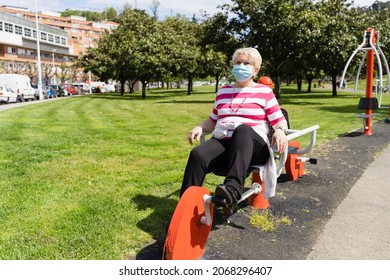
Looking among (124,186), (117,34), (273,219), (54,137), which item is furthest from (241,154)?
(117,34)

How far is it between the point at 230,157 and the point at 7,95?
27104 millimetres

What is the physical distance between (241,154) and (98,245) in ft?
4.57

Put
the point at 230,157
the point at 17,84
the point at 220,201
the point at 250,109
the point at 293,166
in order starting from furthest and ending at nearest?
the point at 17,84
the point at 293,166
the point at 250,109
the point at 230,157
the point at 220,201

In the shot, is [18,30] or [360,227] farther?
[18,30]

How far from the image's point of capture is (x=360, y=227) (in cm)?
393

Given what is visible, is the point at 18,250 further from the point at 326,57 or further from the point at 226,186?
the point at 326,57

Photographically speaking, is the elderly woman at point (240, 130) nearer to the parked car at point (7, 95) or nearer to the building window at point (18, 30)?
the parked car at point (7, 95)

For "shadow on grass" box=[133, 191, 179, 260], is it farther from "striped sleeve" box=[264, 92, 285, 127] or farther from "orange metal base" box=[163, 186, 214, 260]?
"striped sleeve" box=[264, 92, 285, 127]

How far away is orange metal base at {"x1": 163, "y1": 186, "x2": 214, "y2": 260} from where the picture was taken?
2822 mm

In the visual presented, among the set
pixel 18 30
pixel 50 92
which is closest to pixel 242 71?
pixel 50 92

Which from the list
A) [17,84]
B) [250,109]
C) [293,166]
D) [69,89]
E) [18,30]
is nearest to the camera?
[250,109]

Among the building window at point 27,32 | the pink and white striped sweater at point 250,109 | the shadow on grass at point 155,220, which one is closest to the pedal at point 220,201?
the shadow on grass at point 155,220

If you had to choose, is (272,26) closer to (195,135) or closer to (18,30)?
(195,135)

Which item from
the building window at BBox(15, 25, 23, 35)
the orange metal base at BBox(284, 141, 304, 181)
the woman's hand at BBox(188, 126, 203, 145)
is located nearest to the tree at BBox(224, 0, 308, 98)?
the orange metal base at BBox(284, 141, 304, 181)
